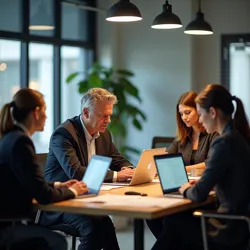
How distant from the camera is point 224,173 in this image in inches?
138

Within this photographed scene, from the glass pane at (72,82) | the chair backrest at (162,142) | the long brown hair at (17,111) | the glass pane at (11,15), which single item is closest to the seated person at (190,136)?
the chair backrest at (162,142)

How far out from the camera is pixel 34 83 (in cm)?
693

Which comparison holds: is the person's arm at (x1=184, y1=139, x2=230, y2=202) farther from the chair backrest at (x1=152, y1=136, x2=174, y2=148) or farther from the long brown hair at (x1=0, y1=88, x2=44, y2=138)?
the chair backrest at (x1=152, y1=136, x2=174, y2=148)

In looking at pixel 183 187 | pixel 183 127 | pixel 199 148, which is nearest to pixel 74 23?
pixel 183 127

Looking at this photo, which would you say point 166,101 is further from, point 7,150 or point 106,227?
point 7,150

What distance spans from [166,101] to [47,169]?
10.9 feet

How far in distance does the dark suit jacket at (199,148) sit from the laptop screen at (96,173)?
56.0 inches

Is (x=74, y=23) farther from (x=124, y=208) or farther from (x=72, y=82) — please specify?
(x=124, y=208)

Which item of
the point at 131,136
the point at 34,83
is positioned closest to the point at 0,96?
the point at 34,83

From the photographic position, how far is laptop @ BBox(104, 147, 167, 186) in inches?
168

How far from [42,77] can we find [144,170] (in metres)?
2.98

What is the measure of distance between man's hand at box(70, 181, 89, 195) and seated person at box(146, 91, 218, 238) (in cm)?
141

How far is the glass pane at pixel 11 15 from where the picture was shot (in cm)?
634

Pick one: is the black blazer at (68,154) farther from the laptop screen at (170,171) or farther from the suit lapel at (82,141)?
the laptop screen at (170,171)
